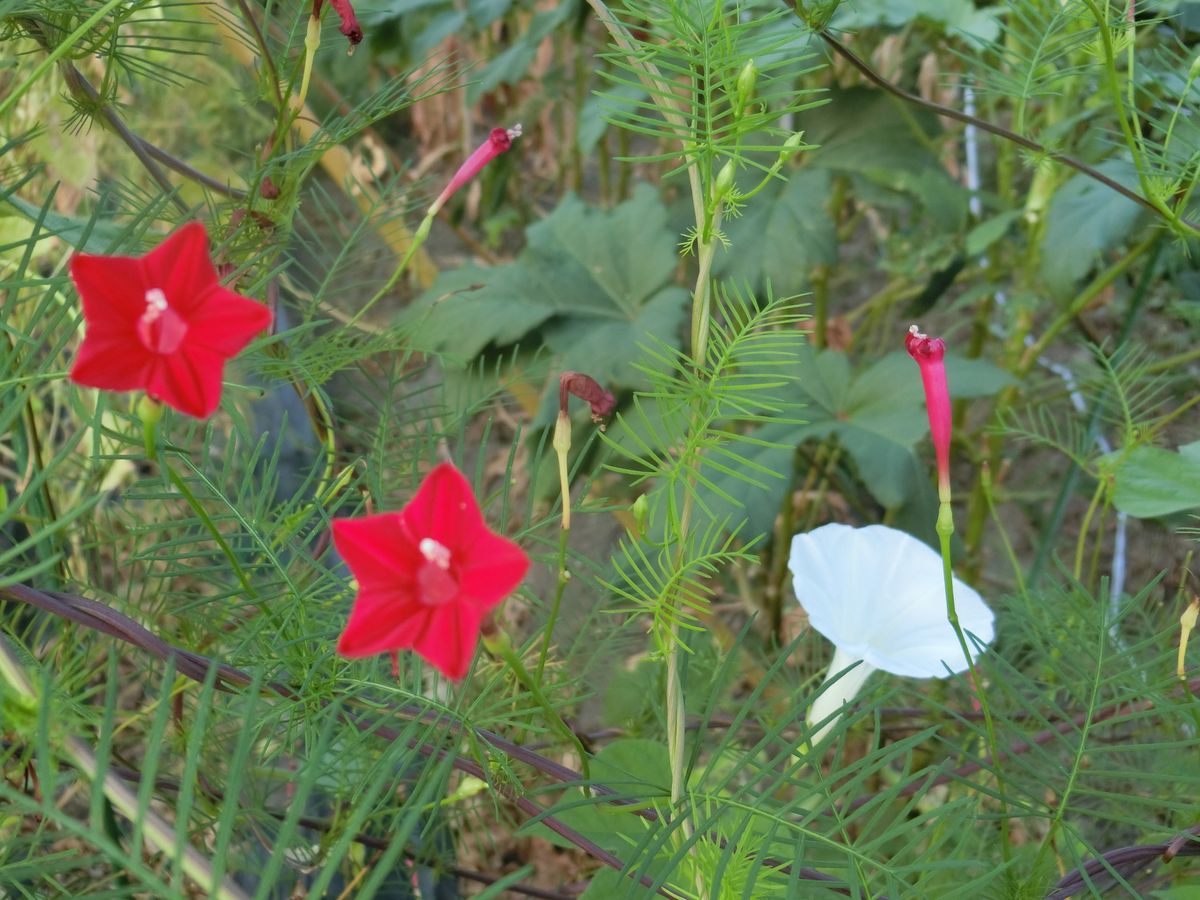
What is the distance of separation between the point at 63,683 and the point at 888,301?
1.22 meters

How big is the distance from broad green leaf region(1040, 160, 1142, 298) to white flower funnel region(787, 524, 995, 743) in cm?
53

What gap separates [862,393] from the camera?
44.1 inches

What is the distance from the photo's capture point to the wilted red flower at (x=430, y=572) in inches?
9.8

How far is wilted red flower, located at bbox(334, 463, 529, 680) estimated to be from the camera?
249 mm

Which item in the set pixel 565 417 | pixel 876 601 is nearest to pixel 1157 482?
pixel 876 601

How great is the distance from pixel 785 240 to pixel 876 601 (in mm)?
682

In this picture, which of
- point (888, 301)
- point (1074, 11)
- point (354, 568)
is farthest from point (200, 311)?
point (888, 301)

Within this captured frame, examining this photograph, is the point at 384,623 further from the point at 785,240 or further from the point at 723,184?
the point at 785,240

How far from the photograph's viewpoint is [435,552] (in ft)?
0.86

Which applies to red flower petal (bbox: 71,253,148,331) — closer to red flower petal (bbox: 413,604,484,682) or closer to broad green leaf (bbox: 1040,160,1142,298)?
red flower petal (bbox: 413,604,484,682)

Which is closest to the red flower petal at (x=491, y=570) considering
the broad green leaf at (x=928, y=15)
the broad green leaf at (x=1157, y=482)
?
the broad green leaf at (x=1157, y=482)

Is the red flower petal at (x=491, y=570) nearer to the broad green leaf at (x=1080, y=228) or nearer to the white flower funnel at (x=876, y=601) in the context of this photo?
the white flower funnel at (x=876, y=601)

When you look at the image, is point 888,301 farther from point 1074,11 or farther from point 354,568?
point 354,568

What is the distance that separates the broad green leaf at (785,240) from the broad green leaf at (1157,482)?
23.8 inches
